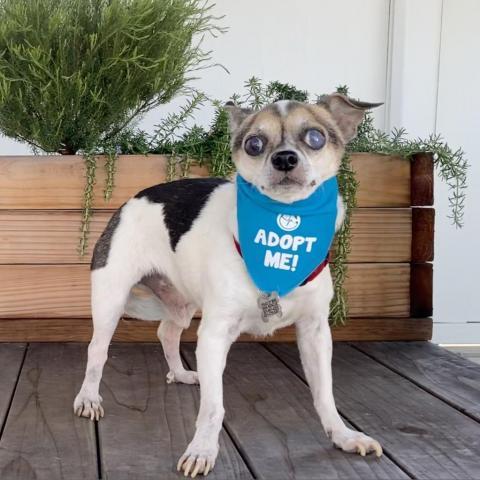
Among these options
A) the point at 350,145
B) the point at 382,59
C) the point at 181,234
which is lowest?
the point at 181,234

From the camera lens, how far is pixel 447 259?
12.4 feet

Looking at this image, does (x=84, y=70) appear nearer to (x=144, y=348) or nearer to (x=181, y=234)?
(x=181, y=234)

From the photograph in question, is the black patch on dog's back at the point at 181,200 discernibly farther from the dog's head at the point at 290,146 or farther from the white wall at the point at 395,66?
the white wall at the point at 395,66

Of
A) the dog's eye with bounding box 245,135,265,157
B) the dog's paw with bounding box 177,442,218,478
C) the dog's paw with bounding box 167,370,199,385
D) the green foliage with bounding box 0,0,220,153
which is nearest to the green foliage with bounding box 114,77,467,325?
the green foliage with bounding box 0,0,220,153

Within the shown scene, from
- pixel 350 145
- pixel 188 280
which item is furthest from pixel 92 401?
pixel 350 145

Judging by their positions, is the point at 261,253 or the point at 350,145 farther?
the point at 350,145

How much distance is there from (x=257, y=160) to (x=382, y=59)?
7.51ft

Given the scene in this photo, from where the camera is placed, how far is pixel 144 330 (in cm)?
274

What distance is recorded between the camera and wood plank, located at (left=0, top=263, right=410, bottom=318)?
8.64 feet

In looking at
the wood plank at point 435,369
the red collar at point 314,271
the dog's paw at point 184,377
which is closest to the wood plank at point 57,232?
the wood plank at point 435,369

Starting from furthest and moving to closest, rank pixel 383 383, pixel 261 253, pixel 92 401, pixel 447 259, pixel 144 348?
pixel 447 259 < pixel 144 348 < pixel 383 383 < pixel 92 401 < pixel 261 253

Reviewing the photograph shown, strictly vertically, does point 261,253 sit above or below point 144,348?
above

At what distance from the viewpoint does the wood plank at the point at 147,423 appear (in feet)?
5.17

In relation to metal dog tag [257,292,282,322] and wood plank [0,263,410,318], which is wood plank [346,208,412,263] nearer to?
wood plank [0,263,410,318]
